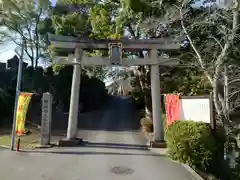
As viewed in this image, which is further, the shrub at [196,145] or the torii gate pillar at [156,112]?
the torii gate pillar at [156,112]

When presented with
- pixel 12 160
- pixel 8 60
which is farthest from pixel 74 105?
pixel 8 60

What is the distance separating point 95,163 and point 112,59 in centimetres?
641

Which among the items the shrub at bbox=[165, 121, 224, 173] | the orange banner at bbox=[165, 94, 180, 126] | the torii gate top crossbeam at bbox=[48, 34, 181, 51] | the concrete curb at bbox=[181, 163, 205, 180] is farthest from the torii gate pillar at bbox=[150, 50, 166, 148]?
the concrete curb at bbox=[181, 163, 205, 180]

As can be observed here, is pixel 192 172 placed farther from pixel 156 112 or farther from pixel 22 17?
pixel 22 17

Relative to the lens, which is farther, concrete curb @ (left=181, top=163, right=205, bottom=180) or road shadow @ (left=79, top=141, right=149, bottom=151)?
road shadow @ (left=79, top=141, right=149, bottom=151)

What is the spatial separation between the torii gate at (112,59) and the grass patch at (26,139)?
7.05 feet

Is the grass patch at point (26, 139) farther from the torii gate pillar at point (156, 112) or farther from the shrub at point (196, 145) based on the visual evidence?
the shrub at point (196, 145)

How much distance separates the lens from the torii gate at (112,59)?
16219 millimetres

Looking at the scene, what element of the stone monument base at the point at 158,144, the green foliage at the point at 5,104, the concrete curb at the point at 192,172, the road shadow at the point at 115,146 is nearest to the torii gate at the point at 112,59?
the stone monument base at the point at 158,144

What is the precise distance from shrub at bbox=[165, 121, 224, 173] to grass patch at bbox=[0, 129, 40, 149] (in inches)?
315

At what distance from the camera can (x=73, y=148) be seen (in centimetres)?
1506

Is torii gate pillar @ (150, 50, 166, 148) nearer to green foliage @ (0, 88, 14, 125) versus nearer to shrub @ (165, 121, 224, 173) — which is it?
shrub @ (165, 121, 224, 173)

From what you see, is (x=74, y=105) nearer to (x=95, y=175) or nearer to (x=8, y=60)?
(x=95, y=175)

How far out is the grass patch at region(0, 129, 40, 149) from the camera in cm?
1645
